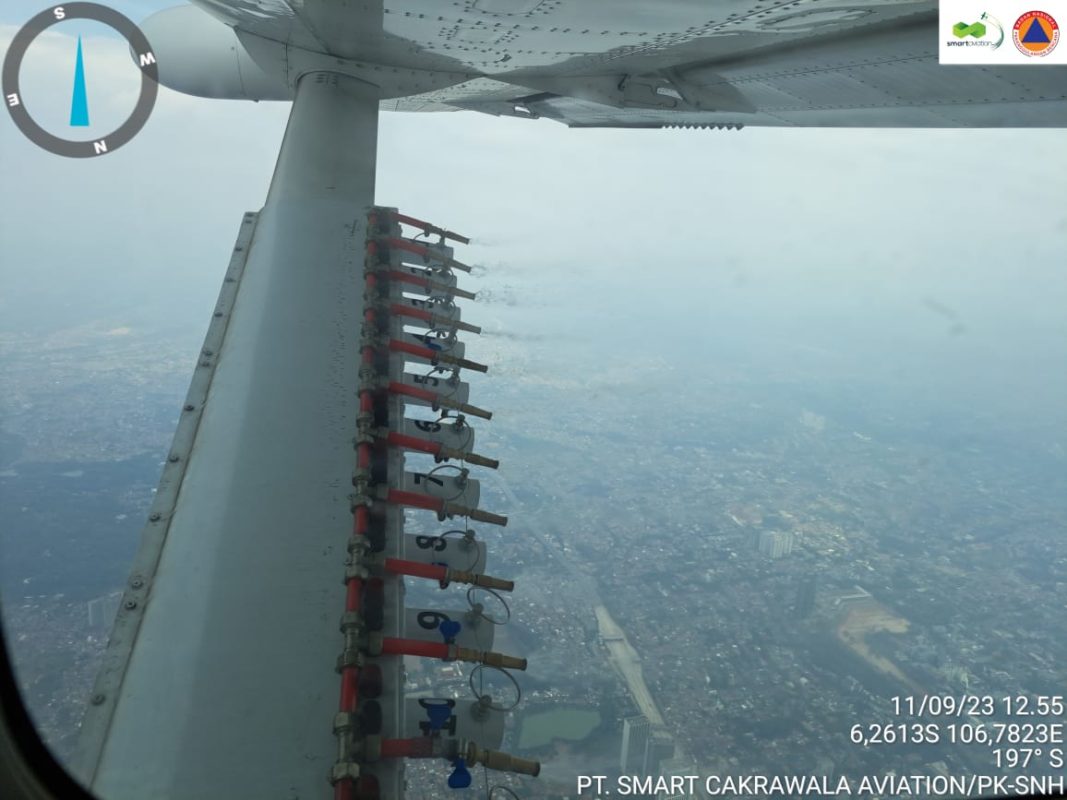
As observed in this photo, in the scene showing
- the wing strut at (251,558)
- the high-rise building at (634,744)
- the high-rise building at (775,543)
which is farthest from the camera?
the high-rise building at (775,543)

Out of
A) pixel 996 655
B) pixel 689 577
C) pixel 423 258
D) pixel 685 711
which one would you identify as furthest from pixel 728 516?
pixel 423 258

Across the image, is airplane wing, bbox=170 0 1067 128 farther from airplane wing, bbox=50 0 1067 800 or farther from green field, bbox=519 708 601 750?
green field, bbox=519 708 601 750

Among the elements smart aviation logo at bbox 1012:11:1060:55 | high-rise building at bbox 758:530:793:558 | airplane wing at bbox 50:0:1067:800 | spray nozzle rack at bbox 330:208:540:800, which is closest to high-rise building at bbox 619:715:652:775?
spray nozzle rack at bbox 330:208:540:800

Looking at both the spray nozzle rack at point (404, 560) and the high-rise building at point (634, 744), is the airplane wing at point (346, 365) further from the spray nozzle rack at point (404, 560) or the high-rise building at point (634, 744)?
the high-rise building at point (634, 744)

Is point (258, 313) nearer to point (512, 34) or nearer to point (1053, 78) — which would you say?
point (512, 34)

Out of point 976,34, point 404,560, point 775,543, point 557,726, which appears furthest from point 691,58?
point 775,543

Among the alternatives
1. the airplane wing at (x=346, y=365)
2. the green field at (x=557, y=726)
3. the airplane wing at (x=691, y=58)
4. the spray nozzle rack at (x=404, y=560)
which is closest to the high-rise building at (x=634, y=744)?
the green field at (x=557, y=726)
